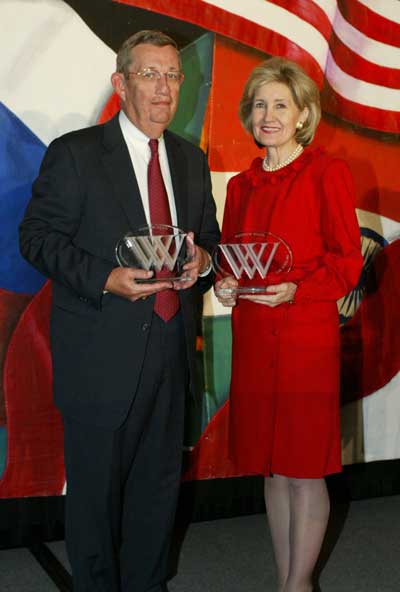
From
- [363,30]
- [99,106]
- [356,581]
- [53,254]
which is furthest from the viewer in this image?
[363,30]

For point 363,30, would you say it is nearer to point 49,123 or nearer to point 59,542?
point 49,123

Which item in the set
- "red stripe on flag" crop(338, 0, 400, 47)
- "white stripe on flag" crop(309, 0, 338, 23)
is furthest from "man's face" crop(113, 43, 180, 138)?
"red stripe on flag" crop(338, 0, 400, 47)

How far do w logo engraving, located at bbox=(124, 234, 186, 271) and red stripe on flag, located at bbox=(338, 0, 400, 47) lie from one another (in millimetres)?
1811

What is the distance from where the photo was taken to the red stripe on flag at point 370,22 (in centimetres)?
339

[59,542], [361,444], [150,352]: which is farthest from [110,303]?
[361,444]

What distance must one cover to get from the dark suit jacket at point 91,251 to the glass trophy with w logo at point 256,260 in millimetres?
248

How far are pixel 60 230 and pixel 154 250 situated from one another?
1.01 ft

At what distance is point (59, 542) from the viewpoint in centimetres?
306

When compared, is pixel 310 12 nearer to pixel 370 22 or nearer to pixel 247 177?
pixel 370 22

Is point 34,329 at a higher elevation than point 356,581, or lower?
higher

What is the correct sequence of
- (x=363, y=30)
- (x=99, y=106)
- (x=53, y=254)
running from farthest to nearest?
A: (x=363, y=30)
(x=99, y=106)
(x=53, y=254)

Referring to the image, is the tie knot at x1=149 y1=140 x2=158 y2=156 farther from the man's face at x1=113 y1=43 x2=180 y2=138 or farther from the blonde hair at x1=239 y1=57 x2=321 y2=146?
the blonde hair at x1=239 y1=57 x2=321 y2=146

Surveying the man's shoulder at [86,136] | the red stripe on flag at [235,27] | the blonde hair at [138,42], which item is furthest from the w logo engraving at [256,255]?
the red stripe on flag at [235,27]

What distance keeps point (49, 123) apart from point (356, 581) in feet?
6.38
